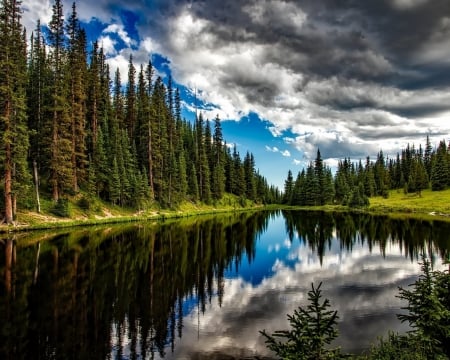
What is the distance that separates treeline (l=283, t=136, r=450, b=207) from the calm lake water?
79.1 m

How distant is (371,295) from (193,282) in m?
10.3

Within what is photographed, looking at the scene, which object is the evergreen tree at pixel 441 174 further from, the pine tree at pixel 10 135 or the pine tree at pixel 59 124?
the pine tree at pixel 10 135

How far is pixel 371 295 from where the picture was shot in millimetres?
18578

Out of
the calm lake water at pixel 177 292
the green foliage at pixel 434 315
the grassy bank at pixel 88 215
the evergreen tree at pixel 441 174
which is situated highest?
the evergreen tree at pixel 441 174

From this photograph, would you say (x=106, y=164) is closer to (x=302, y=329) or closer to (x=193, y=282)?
(x=193, y=282)

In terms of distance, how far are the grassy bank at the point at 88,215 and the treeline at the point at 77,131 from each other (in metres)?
1.43

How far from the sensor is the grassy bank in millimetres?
39906

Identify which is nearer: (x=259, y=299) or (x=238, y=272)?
(x=259, y=299)

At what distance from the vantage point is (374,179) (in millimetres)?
130875

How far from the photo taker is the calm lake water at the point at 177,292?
11742mm

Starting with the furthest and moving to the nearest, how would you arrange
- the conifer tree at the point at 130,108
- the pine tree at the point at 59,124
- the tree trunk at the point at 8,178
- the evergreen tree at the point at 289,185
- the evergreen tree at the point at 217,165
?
the evergreen tree at the point at 289,185, the evergreen tree at the point at 217,165, the conifer tree at the point at 130,108, the pine tree at the point at 59,124, the tree trunk at the point at 8,178

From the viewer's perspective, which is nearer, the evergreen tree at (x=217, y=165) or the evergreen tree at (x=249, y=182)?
the evergreen tree at (x=217, y=165)

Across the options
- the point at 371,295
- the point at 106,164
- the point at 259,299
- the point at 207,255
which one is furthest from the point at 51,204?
the point at 371,295

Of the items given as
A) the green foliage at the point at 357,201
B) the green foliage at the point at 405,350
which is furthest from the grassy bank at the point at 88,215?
the green foliage at the point at 357,201
